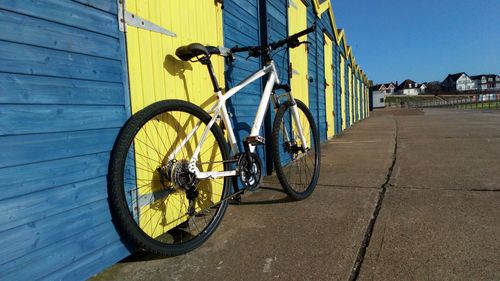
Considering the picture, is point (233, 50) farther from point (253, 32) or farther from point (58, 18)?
point (58, 18)

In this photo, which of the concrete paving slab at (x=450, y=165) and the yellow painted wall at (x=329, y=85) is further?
the yellow painted wall at (x=329, y=85)

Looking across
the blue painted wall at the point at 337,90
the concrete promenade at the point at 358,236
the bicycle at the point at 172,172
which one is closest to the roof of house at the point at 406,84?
the blue painted wall at the point at 337,90

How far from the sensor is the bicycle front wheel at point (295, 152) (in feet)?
9.77

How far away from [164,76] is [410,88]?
14797 centimetres

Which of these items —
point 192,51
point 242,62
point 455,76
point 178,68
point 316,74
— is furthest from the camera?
point 455,76

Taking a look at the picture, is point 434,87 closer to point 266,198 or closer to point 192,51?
point 266,198

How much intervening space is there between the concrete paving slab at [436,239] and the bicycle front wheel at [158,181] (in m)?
1.11

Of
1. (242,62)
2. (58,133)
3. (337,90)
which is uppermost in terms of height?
(337,90)

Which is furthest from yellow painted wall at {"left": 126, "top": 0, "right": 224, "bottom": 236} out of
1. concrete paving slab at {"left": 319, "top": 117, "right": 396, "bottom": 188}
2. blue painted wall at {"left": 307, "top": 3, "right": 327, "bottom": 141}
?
blue painted wall at {"left": 307, "top": 3, "right": 327, "bottom": 141}

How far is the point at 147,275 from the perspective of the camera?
6.13 ft

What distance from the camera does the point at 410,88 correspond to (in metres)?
134

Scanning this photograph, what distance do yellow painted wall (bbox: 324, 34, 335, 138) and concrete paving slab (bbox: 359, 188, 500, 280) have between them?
19.6 ft

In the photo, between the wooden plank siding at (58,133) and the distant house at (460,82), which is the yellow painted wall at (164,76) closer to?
the wooden plank siding at (58,133)

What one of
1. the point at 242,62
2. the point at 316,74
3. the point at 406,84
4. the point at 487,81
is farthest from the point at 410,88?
the point at 242,62
